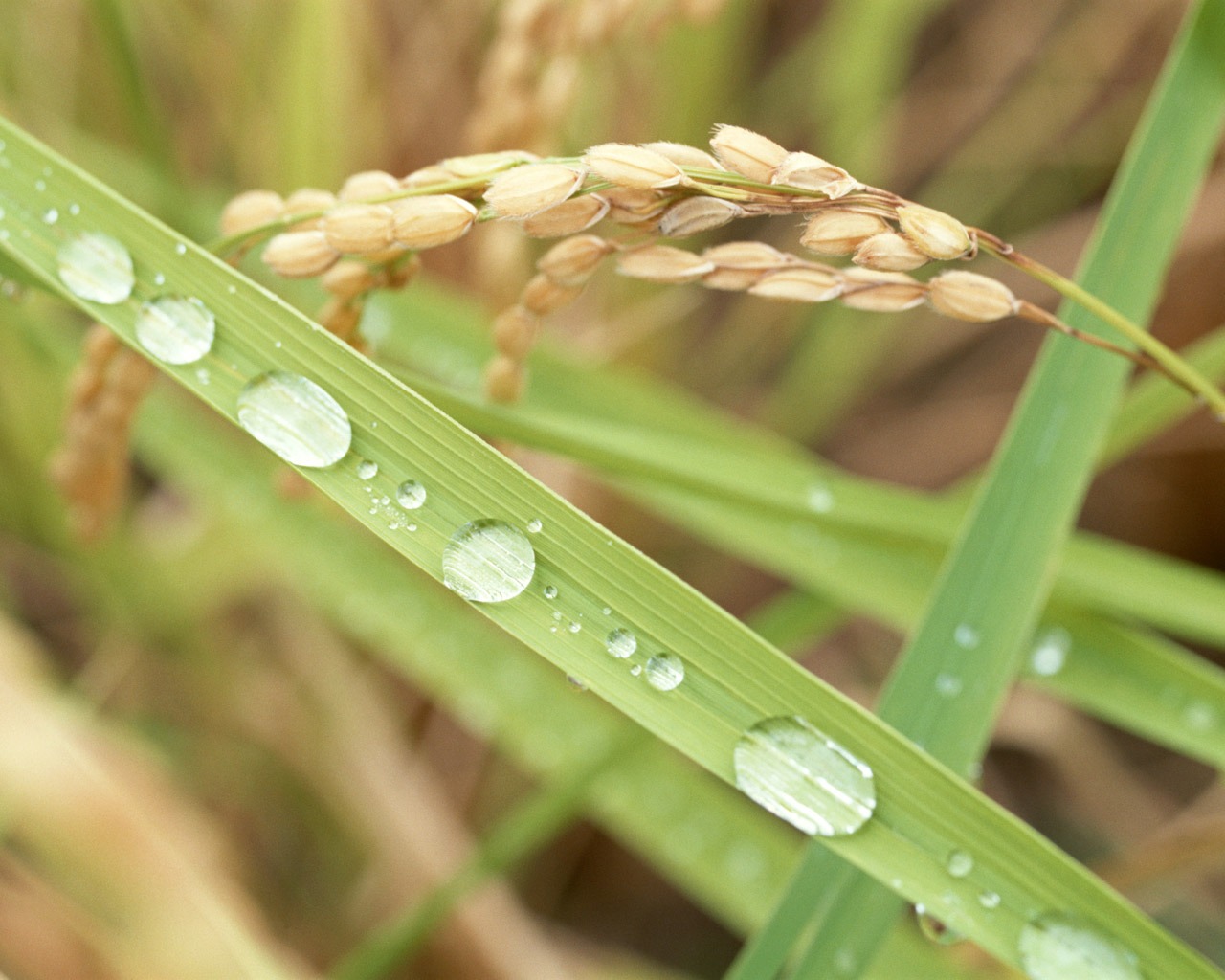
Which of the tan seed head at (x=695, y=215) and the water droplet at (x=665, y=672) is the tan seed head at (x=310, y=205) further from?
the water droplet at (x=665, y=672)

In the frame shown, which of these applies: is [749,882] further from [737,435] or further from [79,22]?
[79,22]

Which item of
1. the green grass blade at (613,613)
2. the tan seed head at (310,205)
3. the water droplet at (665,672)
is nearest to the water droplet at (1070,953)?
the green grass blade at (613,613)

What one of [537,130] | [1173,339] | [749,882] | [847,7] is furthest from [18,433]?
[1173,339]

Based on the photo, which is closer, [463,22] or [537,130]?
[537,130]

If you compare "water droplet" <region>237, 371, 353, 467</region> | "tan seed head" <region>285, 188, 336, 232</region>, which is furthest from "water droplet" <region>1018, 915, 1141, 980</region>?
"tan seed head" <region>285, 188, 336, 232</region>

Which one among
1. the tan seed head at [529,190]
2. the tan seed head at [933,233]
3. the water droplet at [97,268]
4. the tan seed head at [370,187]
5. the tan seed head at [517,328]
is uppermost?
the tan seed head at [933,233]

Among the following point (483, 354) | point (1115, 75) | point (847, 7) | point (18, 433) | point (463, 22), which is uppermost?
point (1115, 75)
